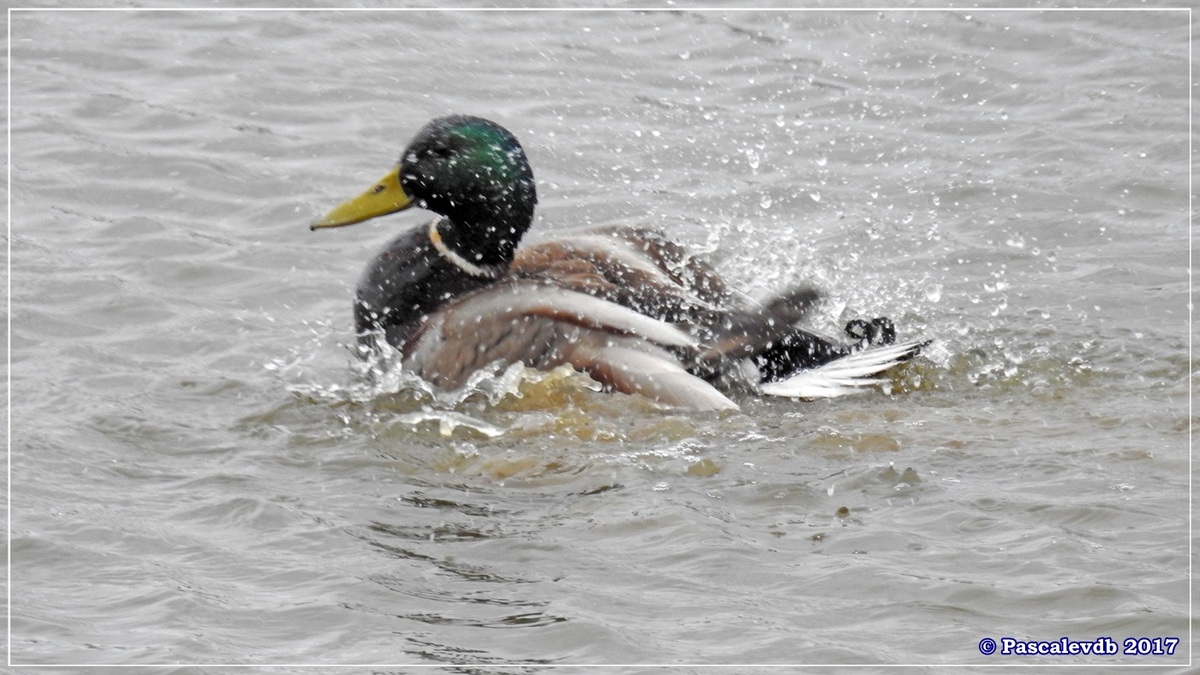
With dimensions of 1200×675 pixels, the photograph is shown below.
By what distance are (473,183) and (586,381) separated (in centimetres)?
106

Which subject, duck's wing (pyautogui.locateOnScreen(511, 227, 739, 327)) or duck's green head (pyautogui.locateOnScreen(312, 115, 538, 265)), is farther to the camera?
duck's green head (pyautogui.locateOnScreen(312, 115, 538, 265))

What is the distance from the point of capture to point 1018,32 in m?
10.8

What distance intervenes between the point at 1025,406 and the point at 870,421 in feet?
2.01

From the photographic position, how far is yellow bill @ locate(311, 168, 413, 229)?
7.54 meters

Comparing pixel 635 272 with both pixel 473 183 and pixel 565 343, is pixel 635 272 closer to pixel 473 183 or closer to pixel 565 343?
pixel 565 343

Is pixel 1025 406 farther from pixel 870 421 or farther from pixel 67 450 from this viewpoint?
pixel 67 450

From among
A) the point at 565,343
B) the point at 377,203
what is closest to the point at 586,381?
the point at 565,343

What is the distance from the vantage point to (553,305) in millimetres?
6988

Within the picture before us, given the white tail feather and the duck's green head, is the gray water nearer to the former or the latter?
the white tail feather
